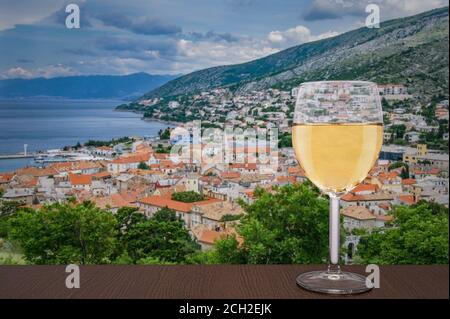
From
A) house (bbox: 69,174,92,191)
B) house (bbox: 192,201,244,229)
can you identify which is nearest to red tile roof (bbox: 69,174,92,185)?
house (bbox: 69,174,92,191)

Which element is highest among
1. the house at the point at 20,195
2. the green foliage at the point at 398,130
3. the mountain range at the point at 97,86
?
the mountain range at the point at 97,86

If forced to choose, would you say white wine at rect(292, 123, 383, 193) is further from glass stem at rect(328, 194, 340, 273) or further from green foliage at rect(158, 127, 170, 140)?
green foliage at rect(158, 127, 170, 140)

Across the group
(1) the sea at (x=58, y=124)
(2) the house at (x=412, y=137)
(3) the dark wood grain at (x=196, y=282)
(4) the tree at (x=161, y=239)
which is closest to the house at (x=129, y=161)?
(1) the sea at (x=58, y=124)

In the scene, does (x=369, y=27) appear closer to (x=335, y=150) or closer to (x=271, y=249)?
(x=271, y=249)

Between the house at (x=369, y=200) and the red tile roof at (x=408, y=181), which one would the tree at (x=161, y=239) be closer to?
the house at (x=369, y=200)

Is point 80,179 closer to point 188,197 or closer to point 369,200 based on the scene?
point 188,197

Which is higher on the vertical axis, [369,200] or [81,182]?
[81,182]

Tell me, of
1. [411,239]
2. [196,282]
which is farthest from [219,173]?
[196,282]
